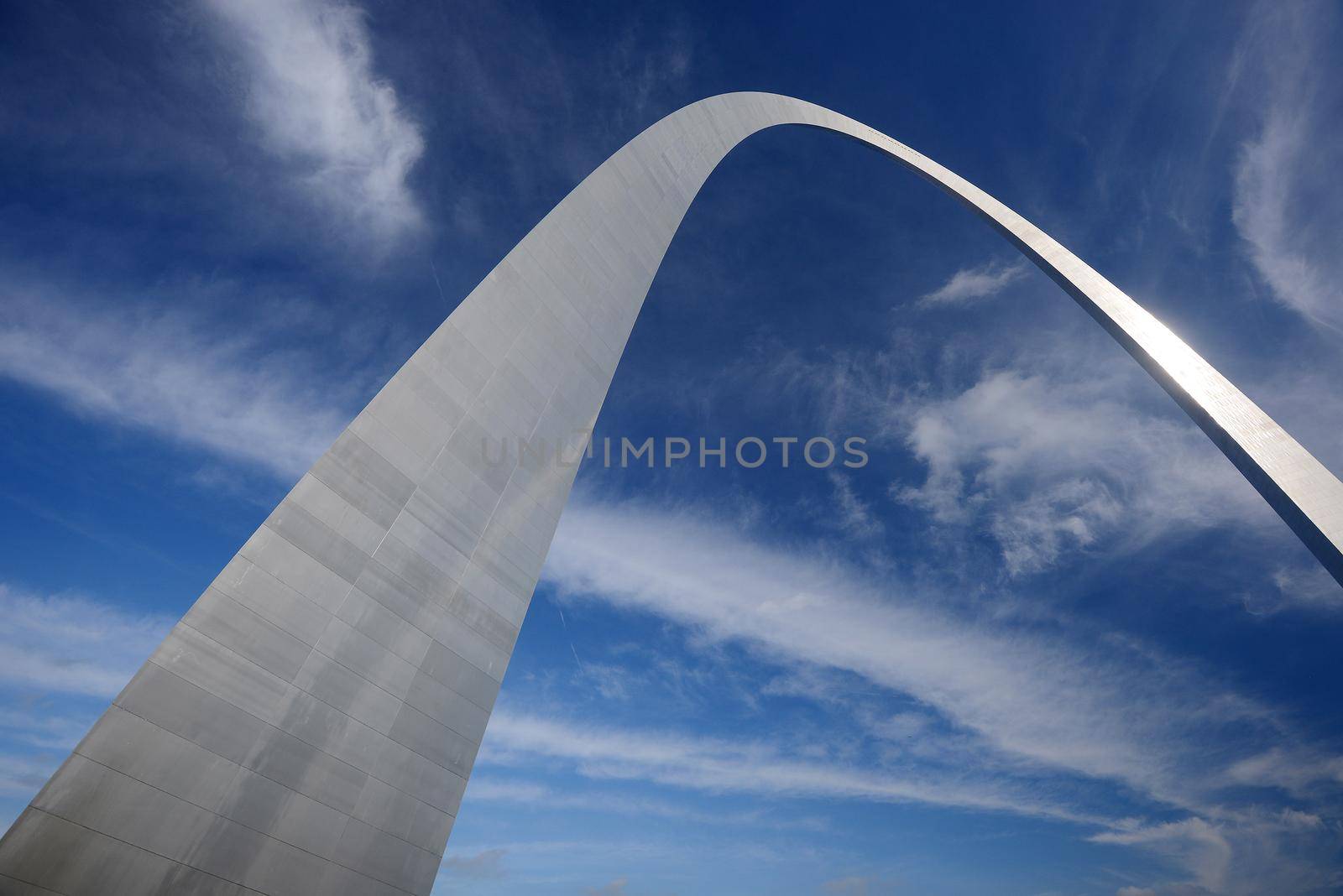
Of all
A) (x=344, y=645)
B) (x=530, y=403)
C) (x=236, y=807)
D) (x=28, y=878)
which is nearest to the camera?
(x=28, y=878)

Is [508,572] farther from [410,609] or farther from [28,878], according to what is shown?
[28,878]

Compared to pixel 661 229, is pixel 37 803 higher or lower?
lower

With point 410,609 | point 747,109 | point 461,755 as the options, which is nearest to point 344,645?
point 410,609

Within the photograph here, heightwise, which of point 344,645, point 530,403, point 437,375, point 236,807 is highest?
point 530,403

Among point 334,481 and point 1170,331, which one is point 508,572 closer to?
point 334,481

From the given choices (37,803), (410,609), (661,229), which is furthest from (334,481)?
(661,229)

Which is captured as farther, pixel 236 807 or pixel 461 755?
pixel 461 755

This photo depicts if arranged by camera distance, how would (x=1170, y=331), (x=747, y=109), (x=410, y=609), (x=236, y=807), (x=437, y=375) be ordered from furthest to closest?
(x=747, y=109) → (x=1170, y=331) → (x=437, y=375) → (x=410, y=609) → (x=236, y=807)
